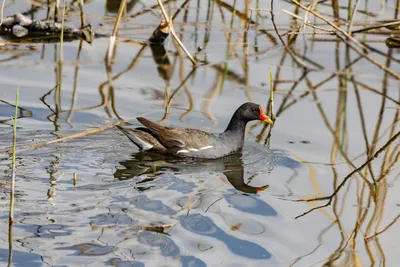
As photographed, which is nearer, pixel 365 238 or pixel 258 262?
pixel 258 262

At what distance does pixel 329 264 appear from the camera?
18.3ft

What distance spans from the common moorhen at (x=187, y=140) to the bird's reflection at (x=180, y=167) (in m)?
0.07

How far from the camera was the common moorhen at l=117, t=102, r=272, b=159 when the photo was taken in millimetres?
7996

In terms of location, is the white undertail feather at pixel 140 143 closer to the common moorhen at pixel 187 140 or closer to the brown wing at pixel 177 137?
the common moorhen at pixel 187 140

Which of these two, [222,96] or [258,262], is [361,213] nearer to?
[258,262]

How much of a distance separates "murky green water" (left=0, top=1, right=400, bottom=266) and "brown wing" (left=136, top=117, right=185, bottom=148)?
16 cm

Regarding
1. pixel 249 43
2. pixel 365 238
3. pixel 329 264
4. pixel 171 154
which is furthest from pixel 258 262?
pixel 249 43

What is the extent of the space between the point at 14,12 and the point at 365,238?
262 inches

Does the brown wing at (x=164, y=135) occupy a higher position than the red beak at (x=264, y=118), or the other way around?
the red beak at (x=264, y=118)

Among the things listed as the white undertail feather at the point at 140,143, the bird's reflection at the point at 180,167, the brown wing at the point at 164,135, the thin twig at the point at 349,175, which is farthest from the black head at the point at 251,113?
the thin twig at the point at 349,175

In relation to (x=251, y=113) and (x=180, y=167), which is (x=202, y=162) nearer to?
(x=180, y=167)

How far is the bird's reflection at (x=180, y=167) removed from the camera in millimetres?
7191

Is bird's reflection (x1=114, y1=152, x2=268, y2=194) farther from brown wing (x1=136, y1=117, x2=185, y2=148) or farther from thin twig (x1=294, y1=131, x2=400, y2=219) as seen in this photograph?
thin twig (x1=294, y1=131, x2=400, y2=219)

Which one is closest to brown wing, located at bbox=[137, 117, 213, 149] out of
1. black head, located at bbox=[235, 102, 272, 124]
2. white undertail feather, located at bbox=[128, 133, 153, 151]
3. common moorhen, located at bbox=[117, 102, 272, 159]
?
common moorhen, located at bbox=[117, 102, 272, 159]
